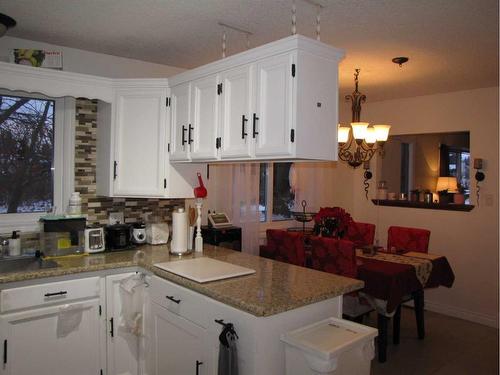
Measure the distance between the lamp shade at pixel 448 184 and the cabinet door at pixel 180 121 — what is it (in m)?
3.24

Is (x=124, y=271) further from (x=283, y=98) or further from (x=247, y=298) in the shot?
(x=283, y=98)

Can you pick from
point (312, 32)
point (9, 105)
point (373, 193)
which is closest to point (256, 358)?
point (312, 32)

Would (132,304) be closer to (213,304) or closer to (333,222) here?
(213,304)

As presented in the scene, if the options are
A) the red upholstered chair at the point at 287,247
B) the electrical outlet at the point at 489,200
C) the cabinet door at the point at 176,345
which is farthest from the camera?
the electrical outlet at the point at 489,200

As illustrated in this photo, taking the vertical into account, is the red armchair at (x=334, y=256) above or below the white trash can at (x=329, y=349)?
above

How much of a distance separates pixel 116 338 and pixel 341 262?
168 centimetres

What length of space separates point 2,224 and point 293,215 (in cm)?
297

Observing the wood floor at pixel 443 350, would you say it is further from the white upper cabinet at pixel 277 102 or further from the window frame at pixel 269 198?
the white upper cabinet at pixel 277 102

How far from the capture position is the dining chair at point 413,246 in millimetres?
3584

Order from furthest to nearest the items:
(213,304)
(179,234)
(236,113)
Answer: (179,234) → (236,113) → (213,304)

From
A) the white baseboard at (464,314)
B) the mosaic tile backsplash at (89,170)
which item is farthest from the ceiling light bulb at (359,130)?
the white baseboard at (464,314)

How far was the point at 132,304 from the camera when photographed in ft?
8.24

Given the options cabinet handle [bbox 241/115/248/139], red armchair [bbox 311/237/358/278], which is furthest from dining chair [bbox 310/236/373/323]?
cabinet handle [bbox 241/115/248/139]

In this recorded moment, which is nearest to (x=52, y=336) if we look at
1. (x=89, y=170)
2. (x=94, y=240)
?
(x=94, y=240)
